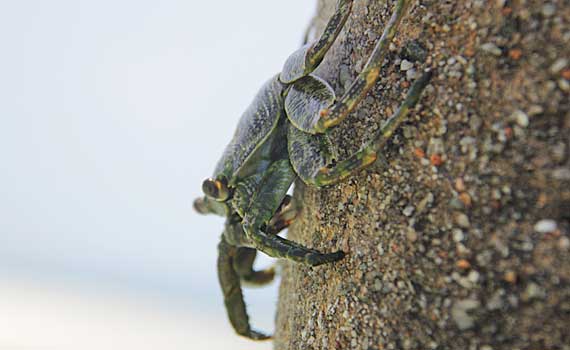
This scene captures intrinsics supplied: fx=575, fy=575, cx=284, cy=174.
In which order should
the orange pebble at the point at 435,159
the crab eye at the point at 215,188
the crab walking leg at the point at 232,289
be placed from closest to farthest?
1. the orange pebble at the point at 435,159
2. the crab eye at the point at 215,188
3. the crab walking leg at the point at 232,289

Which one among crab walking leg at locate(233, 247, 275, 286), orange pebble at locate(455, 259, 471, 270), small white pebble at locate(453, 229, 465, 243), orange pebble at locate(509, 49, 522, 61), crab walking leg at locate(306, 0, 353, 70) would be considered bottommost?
Answer: crab walking leg at locate(233, 247, 275, 286)

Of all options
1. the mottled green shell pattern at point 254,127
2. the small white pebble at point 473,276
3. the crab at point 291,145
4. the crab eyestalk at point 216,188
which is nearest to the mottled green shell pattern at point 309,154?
the crab at point 291,145

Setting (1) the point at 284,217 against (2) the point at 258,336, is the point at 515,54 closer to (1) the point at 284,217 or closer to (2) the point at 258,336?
(1) the point at 284,217

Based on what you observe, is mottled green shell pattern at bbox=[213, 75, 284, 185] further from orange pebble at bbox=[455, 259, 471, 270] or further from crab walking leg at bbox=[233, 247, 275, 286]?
orange pebble at bbox=[455, 259, 471, 270]

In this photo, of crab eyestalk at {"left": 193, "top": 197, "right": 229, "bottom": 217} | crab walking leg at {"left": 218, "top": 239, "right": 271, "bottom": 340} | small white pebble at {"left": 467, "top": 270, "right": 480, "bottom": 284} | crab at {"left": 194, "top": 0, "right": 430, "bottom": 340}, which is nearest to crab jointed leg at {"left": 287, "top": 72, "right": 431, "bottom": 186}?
crab at {"left": 194, "top": 0, "right": 430, "bottom": 340}

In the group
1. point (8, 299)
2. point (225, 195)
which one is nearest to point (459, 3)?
point (225, 195)

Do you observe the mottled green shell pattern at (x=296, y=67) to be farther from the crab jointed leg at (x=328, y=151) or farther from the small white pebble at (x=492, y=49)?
the small white pebble at (x=492, y=49)

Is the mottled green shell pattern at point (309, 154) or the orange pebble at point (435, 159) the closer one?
the orange pebble at point (435, 159)
